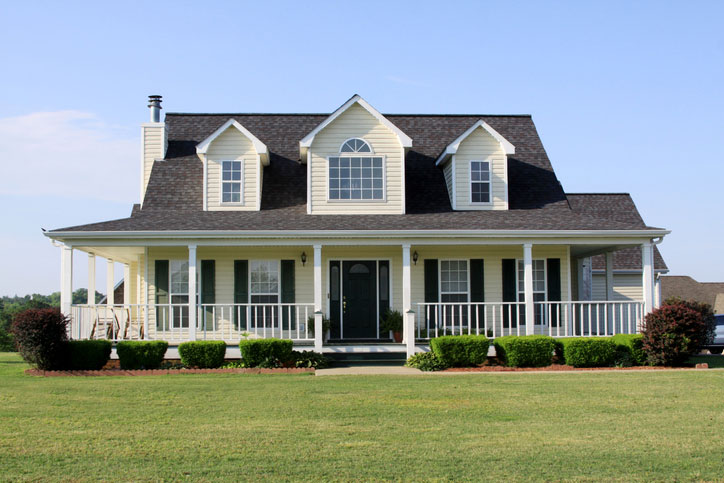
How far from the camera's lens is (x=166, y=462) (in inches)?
300

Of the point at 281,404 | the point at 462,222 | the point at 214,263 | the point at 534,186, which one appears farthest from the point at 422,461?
the point at 534,186

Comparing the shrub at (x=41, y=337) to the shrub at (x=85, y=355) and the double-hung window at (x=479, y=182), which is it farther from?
the double-hung window at (x=479, y=182)

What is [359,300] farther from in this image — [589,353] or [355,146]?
[589,353]

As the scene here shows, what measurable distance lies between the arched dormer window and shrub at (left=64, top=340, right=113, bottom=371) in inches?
310

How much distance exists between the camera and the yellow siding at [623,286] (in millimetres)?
25625

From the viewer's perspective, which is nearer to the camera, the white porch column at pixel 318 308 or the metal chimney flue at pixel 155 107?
the white porch column at pixel 318 308

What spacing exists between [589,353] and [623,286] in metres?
10.9

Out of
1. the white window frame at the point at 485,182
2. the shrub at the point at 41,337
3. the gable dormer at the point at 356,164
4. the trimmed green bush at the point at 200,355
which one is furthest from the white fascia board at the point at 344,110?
the shrub at the point at 41,337

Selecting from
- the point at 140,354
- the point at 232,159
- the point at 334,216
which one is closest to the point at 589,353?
the point at 334,216

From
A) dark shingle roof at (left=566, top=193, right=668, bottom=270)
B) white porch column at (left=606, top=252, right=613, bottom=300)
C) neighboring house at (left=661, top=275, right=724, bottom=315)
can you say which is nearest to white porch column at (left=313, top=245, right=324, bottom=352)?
white porch column at (left=606, top=252, right=613, bottom=300)

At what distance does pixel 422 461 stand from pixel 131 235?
1109 cm

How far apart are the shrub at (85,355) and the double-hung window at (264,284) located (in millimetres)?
4279

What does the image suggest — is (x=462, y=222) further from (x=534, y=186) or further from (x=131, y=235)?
(x=131, y=235)

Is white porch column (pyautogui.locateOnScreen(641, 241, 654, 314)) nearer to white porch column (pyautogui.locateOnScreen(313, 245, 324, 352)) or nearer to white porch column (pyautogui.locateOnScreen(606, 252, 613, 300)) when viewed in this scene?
white porch column (pyautogui.locateOnScreen(606, 252, 613, 300))
